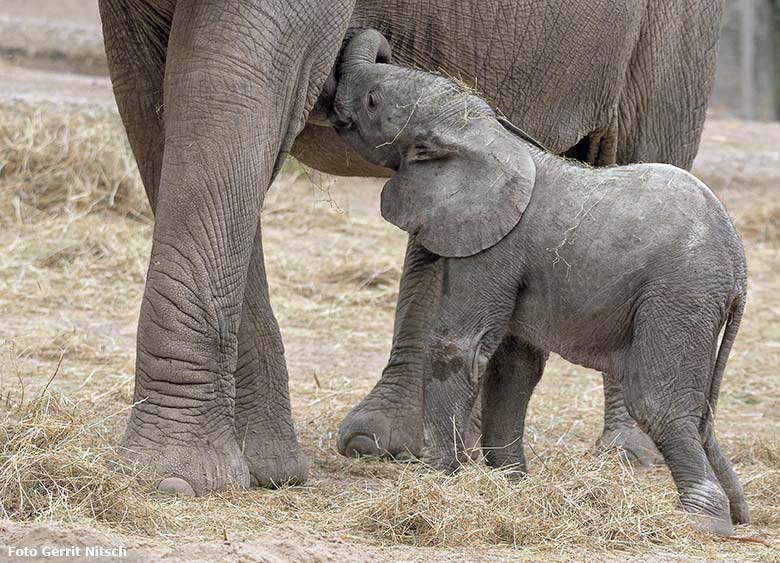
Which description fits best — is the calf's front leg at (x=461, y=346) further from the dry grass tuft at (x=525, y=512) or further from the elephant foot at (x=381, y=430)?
the elephant foot at (x=381, y=430)

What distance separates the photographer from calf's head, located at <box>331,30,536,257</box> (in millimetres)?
4129

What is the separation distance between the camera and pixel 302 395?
6.06 metres

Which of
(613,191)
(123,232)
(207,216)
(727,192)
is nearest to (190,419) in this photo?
(207,216)

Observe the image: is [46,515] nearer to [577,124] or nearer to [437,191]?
[437,191]

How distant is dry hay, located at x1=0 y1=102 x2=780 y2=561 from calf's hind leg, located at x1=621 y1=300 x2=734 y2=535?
0.32ft

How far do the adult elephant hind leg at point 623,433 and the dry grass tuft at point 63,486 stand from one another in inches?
84.2

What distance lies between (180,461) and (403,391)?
4.70ft

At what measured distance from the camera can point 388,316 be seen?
766 cm

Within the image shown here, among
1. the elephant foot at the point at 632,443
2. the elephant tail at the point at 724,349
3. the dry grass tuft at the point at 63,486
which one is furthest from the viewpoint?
the elephant foot at the point at 632,443

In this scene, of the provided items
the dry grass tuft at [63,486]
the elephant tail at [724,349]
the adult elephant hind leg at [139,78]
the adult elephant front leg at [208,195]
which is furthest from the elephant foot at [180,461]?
the elephant tail at [724,349]

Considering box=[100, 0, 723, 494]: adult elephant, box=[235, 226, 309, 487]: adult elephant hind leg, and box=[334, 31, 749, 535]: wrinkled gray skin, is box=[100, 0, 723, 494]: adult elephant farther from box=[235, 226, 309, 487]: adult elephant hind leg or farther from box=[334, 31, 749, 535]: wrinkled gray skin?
box=[334, 31, 749, 535]: wrinkled gray skin

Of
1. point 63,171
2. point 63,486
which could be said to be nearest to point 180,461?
point 63,486

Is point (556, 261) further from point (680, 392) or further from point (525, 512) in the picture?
point (525, 512)

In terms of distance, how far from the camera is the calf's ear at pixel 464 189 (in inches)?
162
